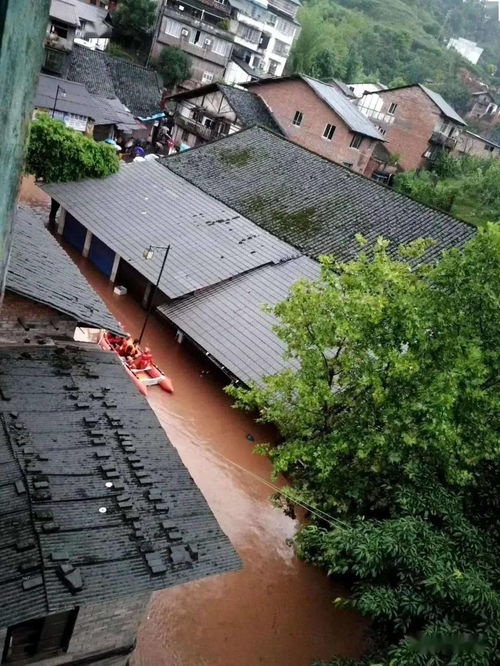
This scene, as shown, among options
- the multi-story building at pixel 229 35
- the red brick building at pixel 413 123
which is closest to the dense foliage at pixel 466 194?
the red brick building at pixel 413 123

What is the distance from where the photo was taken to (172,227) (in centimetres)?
2128

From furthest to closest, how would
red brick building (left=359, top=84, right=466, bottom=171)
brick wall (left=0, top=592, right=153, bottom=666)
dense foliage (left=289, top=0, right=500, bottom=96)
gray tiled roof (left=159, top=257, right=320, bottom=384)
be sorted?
dense foliage (left=289, top=0, right=500, bottom=96) < red brick building (left=359, top=84, right=466, bottom=171) < gray tiled roof (left=159, top=257, right=320, bottom=384) < brick wall (left=0, top=592, right=153, bottom=666)

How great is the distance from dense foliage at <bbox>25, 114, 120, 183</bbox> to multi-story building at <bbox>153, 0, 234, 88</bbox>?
2621 centimetres

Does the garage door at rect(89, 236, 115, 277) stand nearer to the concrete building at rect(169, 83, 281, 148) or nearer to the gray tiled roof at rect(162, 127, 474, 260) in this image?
the gray tiled roof at rect(162, 127, 474, 260)

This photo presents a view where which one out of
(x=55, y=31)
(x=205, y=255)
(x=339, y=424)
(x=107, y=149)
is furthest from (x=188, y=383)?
(x=55, y=31)

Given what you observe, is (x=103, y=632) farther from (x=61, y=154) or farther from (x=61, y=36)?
(x=61, y=36)

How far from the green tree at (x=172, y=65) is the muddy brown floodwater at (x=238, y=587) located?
1440 inches

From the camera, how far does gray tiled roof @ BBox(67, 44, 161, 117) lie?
36.7 m

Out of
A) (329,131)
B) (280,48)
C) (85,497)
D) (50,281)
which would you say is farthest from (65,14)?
(85,497)

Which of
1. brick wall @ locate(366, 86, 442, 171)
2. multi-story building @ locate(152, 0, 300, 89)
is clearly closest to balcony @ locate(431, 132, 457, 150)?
brick wall @ locate(366, 86, 442, 171)

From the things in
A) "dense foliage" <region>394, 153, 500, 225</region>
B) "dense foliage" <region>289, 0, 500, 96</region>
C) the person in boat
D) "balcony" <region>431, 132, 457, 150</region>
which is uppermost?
"dense foliage" <region>289, 0, 500, 96</region>

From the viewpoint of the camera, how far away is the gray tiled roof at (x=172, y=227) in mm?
19141

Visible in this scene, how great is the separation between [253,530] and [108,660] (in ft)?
18.4

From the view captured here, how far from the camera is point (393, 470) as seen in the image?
9.65 metres
